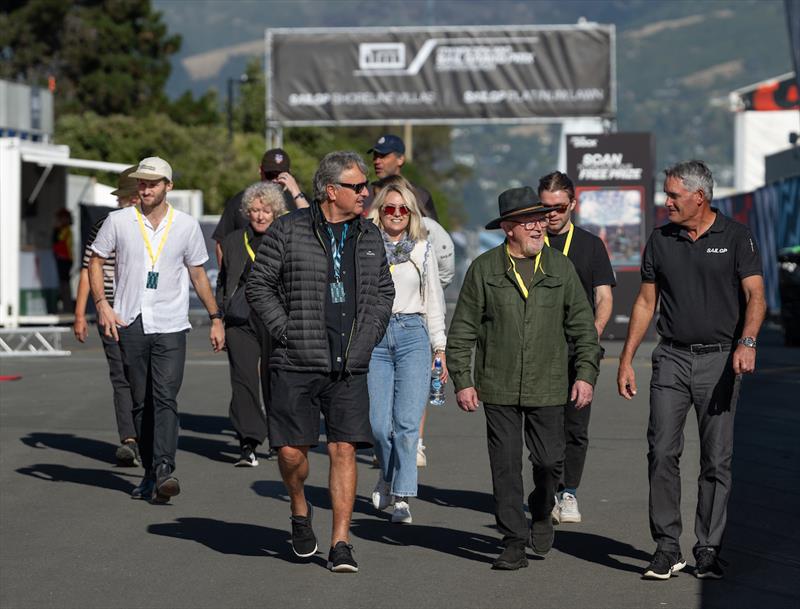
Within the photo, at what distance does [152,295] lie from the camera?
31.5 ft

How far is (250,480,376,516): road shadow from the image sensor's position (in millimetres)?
9430

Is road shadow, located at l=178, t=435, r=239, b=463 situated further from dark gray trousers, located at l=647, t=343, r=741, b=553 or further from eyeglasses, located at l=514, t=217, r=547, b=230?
dark gray trousers, located at l=647, t=343, r=741, b=553

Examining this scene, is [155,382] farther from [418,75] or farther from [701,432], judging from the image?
[418,75]

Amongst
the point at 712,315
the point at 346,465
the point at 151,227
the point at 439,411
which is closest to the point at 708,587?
the point at 712,315

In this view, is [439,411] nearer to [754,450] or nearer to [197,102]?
[754,450]

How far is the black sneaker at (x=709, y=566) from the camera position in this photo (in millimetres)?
7391

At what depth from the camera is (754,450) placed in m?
11.9

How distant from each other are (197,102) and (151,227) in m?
68.8

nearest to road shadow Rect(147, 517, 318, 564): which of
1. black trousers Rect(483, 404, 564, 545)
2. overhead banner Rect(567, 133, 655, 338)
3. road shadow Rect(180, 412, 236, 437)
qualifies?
black trousers Rect(483, 404, 564, 545)

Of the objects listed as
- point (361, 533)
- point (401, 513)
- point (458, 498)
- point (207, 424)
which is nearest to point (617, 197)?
point (207, 424)

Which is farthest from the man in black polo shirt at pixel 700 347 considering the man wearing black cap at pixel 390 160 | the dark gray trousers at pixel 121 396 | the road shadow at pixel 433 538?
the dark gray trousers at pixel 121 396

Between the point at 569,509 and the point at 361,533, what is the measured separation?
1.16 m

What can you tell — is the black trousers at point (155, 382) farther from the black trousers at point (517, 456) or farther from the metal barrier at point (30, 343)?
the metal barrier at point (30, 343)

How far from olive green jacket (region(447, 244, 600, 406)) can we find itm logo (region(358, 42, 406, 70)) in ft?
109
